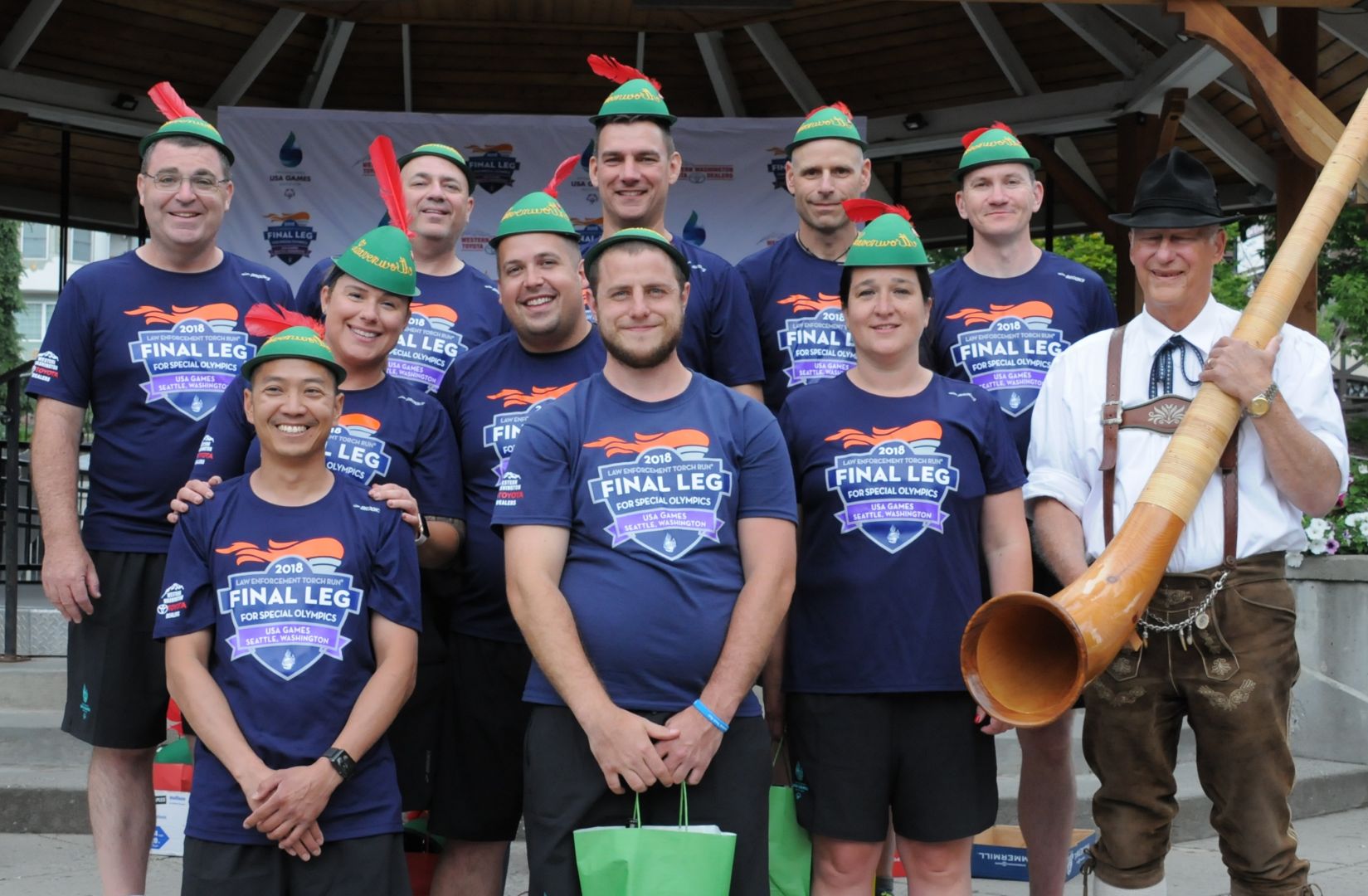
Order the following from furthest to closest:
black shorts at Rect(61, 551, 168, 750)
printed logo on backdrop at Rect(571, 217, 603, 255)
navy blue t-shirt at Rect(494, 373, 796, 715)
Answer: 1. printed logo on backdrop at Rect(571, 217, 603, 255)
2. black shorts at Rect(61, 551, 168, 750)
3. navy blue t-shirt at Rect(494, 373, 796, 715)

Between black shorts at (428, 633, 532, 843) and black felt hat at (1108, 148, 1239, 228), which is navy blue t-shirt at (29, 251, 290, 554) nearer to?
black shorts at (428, 633, 532, 843)

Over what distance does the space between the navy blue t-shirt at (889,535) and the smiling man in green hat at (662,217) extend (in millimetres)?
480

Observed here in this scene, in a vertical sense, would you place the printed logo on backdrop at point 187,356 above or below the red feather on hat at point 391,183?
below

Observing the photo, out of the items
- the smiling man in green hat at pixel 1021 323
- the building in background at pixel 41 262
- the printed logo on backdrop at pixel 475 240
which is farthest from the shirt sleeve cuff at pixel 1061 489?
the building in background at pixel 41 262

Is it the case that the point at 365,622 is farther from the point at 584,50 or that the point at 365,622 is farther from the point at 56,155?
the point at 56,155

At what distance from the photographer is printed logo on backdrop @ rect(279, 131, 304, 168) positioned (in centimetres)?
1003

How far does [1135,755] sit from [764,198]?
23.1ft

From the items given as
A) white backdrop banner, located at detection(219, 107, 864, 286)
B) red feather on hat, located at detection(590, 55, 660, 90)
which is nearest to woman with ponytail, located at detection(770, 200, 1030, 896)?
red feather on hat, located at detection(590, 55, 660, 90)

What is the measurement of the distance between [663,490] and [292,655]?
A: 0.93 metres

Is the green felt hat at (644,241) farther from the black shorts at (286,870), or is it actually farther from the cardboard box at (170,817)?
the cardboard box at (170,817)

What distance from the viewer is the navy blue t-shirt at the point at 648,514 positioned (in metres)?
3.25

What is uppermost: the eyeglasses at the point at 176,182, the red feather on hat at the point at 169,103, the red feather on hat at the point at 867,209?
the red feather on hat at the point at 169,103

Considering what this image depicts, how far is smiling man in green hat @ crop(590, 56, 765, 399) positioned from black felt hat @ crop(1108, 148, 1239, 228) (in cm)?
107

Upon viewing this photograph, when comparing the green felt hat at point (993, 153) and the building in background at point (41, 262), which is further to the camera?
the building in background at point (41, 262)
